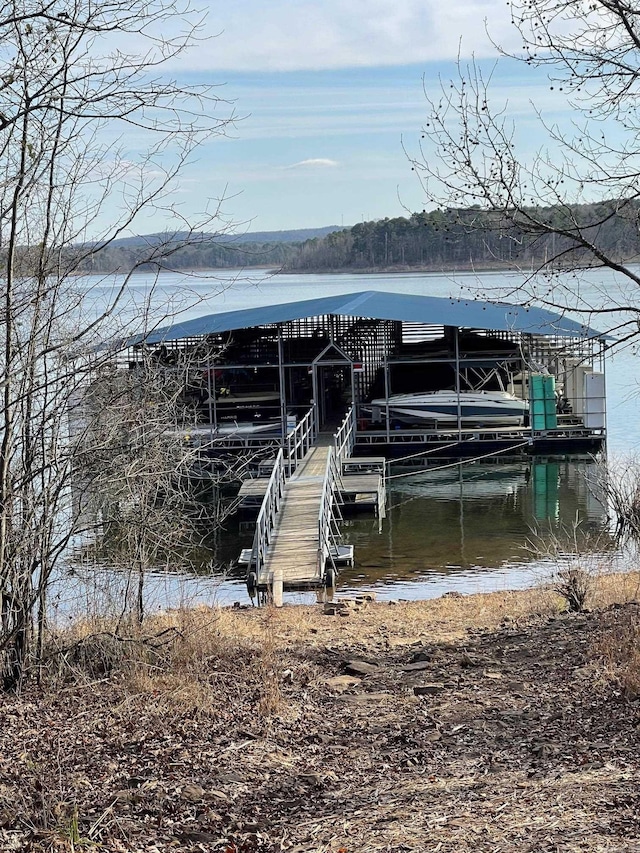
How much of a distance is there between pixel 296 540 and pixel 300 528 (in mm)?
675

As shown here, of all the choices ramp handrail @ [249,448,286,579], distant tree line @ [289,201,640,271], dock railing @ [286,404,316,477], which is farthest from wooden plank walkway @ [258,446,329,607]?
distant tree line @ [289,201,640,271]

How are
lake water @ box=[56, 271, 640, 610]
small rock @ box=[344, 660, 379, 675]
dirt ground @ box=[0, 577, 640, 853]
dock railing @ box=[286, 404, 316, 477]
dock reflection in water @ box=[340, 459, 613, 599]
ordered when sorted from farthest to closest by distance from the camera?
dock railing @ box=[286, 404, 316, 477]
dock reflection in water @ box=[340, 459, 613, 599]
lake water @ box=[56, 271, 640, 610]
small rock @ box=[344, 660, 379, 675]
dirt ground @ box=[0, 577, 640, 853]

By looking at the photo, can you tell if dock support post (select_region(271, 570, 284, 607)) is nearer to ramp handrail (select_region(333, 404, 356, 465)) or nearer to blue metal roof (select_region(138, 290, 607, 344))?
ramp handrail (select_region(333, 404, 356, 465))

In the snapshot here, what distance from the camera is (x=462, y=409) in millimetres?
29781

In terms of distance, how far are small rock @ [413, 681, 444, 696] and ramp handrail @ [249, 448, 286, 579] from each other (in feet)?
29.1

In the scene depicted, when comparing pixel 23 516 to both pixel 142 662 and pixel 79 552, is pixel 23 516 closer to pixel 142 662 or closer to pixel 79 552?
pixel 142 662

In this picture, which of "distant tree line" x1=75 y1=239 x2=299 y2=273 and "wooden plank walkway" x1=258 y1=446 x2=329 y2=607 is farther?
"wooden plank walkway" x1=258 y1=446 x2=329 y2=607

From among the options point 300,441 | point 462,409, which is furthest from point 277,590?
point 462,409

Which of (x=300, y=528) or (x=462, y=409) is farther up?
(x=462, y=409)

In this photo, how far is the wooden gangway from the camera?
15.5 metres

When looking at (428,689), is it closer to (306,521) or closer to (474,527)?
(306,521)

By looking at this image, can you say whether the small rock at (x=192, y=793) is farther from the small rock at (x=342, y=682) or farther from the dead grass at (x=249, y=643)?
the small rock at (x=342, y=682)

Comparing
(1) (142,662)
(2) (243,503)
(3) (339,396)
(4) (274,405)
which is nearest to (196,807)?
(1) (142,662)

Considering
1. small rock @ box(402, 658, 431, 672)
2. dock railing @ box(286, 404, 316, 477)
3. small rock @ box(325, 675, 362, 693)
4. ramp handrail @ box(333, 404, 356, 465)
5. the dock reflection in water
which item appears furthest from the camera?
ramp handrail @ box(333, 404, 356, 465)
